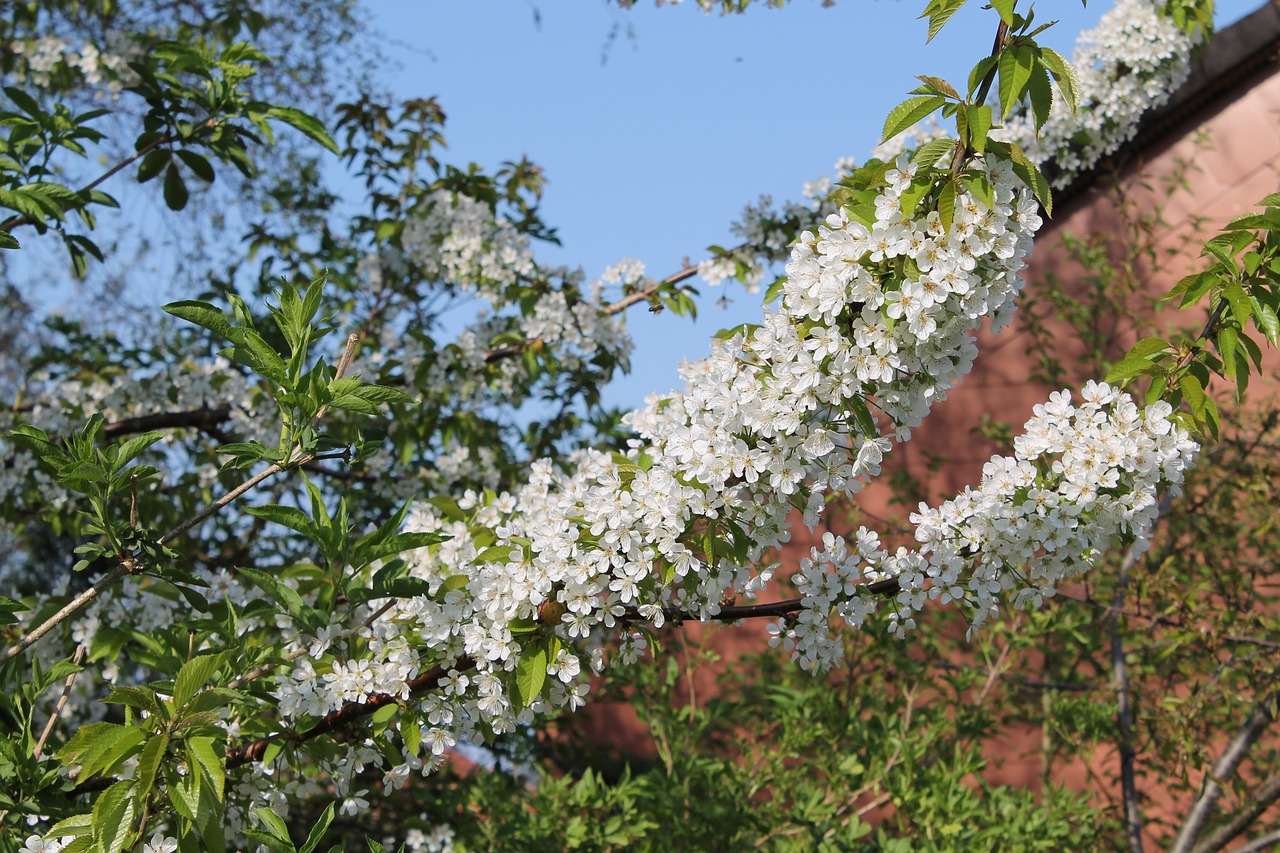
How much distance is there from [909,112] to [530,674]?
3.34ft

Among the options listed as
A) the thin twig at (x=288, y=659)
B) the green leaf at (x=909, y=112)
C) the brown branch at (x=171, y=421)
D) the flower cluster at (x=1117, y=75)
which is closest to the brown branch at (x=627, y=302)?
the brown branch at (x=171, y=421)

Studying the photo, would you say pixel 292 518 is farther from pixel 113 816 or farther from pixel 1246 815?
pixel 1246 815

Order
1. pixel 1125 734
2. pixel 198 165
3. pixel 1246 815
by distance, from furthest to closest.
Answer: pixel 1125 734 → pixel 1246 815 → pixel 198 165

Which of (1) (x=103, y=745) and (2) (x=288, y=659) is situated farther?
(2) (x=288, y=659)

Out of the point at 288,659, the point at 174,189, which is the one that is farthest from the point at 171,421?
the point at 288,659

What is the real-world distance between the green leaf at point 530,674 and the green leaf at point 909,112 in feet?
3.09

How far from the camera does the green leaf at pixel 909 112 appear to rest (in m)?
1.49

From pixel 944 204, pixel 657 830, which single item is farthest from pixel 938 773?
pixel 944 204

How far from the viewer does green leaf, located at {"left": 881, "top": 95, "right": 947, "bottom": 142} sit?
1486 millimetres

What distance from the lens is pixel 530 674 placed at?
1650 millimetres

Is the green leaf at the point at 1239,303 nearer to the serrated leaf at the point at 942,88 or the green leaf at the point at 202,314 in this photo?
the serrated leaf at the point at 942,88

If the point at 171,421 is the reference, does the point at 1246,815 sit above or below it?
below

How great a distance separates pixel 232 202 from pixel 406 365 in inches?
117

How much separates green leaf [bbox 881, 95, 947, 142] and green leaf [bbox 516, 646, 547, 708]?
0.94 m
